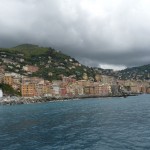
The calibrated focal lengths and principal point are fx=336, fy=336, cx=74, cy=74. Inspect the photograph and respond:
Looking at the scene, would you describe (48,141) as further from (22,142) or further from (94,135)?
(94,135)

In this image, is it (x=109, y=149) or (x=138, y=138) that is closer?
(x=109, y=149)

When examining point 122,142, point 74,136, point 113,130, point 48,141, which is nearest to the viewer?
point 122,142

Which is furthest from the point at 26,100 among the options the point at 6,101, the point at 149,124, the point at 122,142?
the point at 122,142

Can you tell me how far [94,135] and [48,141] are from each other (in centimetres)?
639

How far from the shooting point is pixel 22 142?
131 ft

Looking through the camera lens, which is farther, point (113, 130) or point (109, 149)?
point (113, 130)

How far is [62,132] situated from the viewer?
4650 centimetres

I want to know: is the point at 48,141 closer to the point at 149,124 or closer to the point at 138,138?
the point at 138,138

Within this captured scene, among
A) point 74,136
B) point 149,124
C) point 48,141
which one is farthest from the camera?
point 149,124

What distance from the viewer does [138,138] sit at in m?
38.7

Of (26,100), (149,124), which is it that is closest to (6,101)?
(26,100)

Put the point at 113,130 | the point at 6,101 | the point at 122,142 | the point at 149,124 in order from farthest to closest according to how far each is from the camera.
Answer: the point at 6,101 < the point at 149,124 < the point at 113,130 < the point at 122,142

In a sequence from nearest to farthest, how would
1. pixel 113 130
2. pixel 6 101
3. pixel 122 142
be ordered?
→ pixel 122 142 < pixel 113 130 < pixel 6 101

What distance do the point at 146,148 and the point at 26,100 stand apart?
508ft
